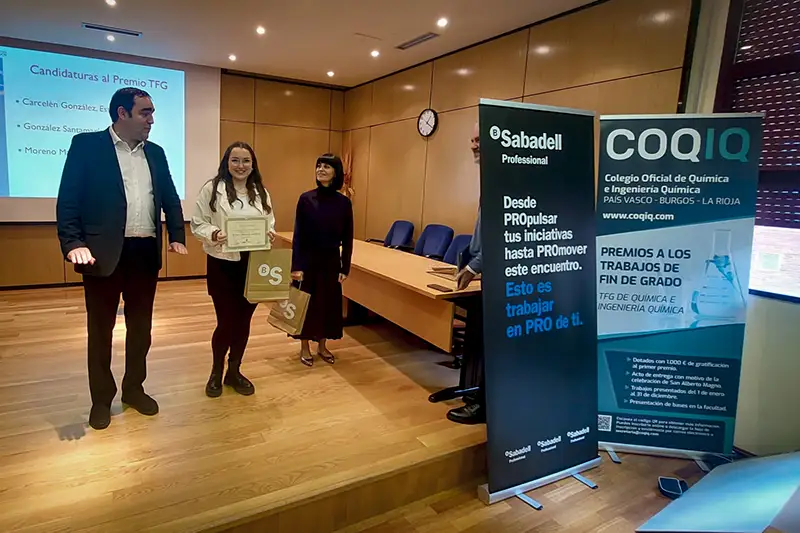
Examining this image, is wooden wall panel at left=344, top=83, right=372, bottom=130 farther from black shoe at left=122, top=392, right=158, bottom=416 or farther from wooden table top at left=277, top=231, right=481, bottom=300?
black shoe at left=122, top=392, right=158, bottom=416

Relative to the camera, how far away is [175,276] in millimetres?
6133

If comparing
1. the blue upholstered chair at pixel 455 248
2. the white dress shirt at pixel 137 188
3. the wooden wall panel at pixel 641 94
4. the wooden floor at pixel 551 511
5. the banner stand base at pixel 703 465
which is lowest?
the wooden floor at pixel 551 511

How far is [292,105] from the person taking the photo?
6609 millimetres

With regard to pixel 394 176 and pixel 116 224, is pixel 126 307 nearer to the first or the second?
pixel 116 224

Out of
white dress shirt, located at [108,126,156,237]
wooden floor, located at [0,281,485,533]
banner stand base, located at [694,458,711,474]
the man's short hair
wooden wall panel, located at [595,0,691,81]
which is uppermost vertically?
wooden wall panel, located at [595,0,691,81]

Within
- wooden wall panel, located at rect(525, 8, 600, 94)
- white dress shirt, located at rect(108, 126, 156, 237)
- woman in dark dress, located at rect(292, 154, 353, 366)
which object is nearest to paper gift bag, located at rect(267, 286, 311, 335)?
woman in dark dress, located at rect(292, 154, 353, 366)

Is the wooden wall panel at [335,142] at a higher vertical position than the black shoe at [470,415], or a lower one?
higher

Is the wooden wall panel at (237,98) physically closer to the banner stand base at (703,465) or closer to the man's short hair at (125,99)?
the man's short hair at (125,99)

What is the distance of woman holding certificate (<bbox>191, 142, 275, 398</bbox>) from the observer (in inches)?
101

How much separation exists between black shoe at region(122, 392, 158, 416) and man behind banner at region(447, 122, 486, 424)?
63.6 inches

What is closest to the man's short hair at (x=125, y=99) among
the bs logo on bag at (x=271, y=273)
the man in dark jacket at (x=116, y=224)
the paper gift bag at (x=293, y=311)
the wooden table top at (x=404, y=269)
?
the man in dark jacket at (x=116, y=224)

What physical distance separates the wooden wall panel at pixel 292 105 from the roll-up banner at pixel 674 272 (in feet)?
16.5

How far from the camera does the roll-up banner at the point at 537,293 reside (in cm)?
212

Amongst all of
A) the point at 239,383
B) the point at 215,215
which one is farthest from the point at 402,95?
the point at 239,383
